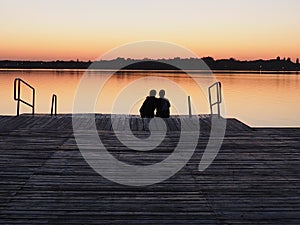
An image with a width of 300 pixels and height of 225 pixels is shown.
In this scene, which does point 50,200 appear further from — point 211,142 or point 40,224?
point 211,142

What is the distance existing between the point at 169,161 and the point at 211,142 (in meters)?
1.49

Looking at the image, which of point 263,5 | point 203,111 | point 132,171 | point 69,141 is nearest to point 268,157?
point 132,171

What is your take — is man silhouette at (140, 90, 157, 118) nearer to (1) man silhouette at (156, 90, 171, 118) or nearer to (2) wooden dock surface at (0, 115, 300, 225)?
(1) man silhouette at (156, 90, 171, 118)

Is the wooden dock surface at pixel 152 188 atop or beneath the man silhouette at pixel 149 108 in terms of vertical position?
beneath

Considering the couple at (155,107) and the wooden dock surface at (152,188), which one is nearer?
the wooden dock surface at (152,188)

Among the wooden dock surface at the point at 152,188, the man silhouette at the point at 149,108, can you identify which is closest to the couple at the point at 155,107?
the man silhouette at the point at 149,108

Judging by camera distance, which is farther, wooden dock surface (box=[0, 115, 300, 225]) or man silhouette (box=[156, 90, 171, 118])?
man silhouette (box=[156, 90, 171, 118])

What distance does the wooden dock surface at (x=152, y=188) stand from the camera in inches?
140

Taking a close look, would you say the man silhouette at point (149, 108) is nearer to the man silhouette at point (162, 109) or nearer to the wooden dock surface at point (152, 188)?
the man silhouette at point (162, 109)

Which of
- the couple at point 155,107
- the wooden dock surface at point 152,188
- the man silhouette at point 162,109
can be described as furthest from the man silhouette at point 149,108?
the wooden dock surface at point 152,188

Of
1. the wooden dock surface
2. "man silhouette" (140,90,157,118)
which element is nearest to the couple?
"man silhouette" (140,90,157,118)

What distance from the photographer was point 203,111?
95.7 feet

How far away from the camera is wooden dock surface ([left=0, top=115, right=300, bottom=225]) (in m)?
Result: 3.56

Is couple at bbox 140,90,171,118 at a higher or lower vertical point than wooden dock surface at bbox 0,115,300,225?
higher
